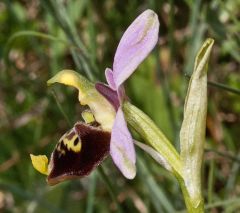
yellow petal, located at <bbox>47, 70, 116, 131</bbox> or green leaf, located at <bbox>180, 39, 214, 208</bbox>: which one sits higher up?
yellow petal, located at <bbox>47, 70, 116, 131</bbox>

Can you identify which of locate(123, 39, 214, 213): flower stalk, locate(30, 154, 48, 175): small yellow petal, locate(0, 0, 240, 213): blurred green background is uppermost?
locate(30, 154, 48, 175): small yellow petal

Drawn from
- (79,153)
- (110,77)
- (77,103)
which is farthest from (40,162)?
(77,103)

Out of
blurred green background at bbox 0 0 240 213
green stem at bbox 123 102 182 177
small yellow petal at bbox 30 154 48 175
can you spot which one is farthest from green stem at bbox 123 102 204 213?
blurred green background at bbox 0 0 240 213

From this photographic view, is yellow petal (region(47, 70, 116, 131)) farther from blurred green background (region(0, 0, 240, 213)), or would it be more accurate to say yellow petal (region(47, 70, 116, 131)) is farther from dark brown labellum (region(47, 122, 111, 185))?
blurred green background (region(0, 0, 240, 213))

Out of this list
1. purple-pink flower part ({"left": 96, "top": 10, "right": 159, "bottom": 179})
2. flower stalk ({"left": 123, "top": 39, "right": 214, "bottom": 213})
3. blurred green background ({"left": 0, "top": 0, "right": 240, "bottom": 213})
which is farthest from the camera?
blurred green background ({"left": 0, "top": 0, "right": 240, "bottom": 213})

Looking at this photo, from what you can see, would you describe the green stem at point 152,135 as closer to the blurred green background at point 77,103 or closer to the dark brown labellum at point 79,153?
the dark brown labellum at point 79,153

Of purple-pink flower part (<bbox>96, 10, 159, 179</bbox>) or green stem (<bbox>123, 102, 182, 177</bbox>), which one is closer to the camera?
purple-pink flower part (<bbox>96, 10, 159, 179</bbox>)

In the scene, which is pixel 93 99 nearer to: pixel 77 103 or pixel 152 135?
pixel 152 135

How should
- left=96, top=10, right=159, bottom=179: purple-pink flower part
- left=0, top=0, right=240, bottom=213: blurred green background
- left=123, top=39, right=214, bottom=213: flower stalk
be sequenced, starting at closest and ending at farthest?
left=96, top=10, right=159, bottom=179: purple-pink flower part → left=123, top=39, right=214, bottom=213: flower stalk → left=0, top=0, right=240, bottom=213: blurred green background

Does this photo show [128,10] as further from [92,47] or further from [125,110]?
[125,110]
